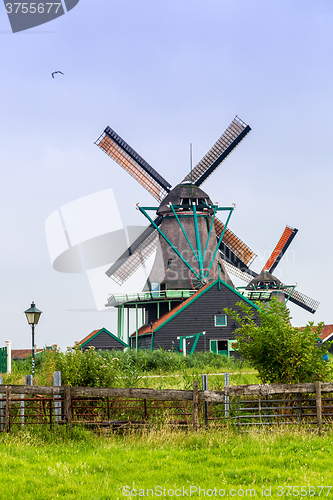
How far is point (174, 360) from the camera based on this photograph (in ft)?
114

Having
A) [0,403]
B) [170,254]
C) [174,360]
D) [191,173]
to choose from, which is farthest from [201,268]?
[0,403]

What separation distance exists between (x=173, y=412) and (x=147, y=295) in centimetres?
2741

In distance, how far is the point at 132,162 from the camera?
168ft

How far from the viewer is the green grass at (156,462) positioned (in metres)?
9.66

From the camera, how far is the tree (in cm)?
1644

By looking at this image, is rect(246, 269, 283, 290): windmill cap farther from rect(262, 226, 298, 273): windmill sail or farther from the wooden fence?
the wooden fence

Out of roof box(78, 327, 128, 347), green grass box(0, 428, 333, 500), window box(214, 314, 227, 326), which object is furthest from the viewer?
roof box(78, 327, 128, 347)

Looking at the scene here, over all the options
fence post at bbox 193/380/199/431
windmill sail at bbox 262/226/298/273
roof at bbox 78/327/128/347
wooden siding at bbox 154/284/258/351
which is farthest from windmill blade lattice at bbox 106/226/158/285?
fence post at bbox 193/380/199/431

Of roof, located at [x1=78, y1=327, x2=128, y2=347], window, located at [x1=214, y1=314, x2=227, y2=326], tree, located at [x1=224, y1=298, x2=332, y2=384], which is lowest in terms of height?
tree, located at [x1=224, y1=298, x2=332, y2=384]

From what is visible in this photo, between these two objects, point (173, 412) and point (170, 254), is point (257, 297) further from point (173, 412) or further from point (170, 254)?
point (173, 412)

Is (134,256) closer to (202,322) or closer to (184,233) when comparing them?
(184,233)

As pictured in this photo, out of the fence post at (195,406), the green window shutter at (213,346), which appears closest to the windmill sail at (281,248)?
the green window shutter at (213,346)

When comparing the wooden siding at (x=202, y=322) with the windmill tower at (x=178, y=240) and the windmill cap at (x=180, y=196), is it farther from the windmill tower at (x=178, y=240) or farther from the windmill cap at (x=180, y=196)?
the windmill cap at (x=180, y=196)

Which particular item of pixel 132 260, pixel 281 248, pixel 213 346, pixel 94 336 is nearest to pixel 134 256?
pixel 132 260
